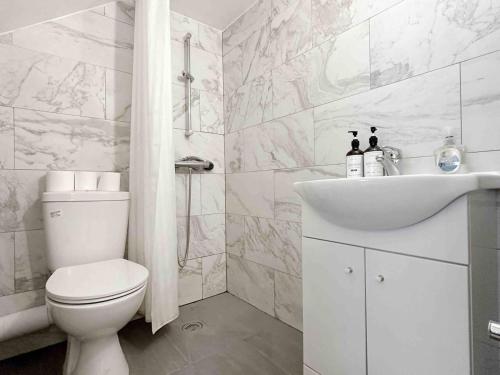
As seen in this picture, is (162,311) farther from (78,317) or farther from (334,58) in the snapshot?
(334,58)

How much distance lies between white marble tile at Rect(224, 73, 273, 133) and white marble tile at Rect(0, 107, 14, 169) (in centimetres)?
123

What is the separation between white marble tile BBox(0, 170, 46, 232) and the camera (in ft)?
4.28

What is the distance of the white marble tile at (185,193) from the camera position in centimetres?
181

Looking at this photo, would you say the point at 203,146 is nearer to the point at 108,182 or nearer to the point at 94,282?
the point at 108,182

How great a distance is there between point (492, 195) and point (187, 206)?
1568 millimetres

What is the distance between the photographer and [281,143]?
5.07ft

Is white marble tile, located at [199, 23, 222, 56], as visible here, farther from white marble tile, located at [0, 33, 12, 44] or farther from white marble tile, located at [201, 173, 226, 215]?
white marble tile, located at [0, 33, 12, 44]

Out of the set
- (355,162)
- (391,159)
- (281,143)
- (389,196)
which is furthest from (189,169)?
(389,196)

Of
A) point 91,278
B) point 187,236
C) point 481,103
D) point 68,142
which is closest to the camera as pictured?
point 481,103

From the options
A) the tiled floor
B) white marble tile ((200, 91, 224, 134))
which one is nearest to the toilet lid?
the tiled floor

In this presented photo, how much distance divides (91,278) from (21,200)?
66 cm

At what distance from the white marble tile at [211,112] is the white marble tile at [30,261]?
3.86 feet

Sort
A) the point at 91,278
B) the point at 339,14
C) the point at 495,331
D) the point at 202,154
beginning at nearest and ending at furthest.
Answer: the point at 495,331 < the point at 91,278 < the point at 339,14 < the point at 202,154

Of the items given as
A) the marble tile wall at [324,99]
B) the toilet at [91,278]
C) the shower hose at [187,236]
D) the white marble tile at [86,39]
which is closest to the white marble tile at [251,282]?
the marble tile wall at [324,99]
